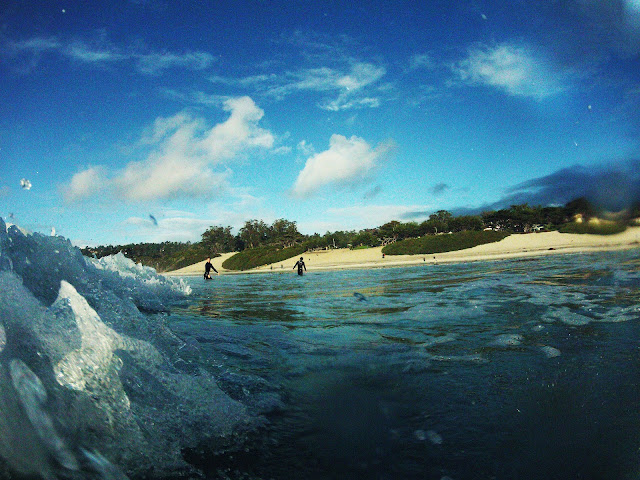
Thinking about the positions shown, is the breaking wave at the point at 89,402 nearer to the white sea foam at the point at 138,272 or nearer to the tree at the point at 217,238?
the white sea foam at the point at 138,272

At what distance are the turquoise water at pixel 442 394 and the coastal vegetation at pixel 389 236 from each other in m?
33.7

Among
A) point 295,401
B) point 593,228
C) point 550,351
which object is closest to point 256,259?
point 593,228

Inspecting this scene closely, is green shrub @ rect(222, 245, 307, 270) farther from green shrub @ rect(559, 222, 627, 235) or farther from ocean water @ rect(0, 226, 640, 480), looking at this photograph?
ocean water @ rect(0, 226, 640, 480)

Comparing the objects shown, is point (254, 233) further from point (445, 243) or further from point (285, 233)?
point (445, 243)

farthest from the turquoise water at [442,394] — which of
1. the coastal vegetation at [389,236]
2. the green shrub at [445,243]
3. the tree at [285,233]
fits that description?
the tree at [285,233]

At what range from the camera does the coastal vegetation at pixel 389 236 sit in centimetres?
5272

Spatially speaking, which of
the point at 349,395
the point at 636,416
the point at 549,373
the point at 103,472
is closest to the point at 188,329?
the point at 349,395

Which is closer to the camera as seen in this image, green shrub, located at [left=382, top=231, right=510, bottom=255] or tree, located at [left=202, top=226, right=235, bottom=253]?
green shrub, located at [left=382, top=231, right=510, bottom=255]

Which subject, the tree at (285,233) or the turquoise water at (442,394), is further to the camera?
the tree at (285,233)

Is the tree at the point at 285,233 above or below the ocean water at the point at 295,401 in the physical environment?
above

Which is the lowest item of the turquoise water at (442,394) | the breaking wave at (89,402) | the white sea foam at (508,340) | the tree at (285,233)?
the white sea foam at (508,340)

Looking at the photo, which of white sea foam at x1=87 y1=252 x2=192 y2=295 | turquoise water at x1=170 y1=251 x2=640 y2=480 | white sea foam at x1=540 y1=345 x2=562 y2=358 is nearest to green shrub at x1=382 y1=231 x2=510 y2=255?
white sea foam at x1=87 y1=252 x2=192 y2=295

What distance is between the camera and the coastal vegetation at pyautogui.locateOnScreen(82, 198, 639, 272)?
52.7 metres

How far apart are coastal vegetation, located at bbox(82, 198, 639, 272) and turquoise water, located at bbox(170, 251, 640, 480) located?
3366cm
